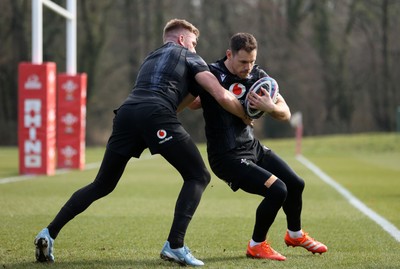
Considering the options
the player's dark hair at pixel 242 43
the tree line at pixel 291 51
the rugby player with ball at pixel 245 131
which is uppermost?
the player's dark hair at pixel 242 43

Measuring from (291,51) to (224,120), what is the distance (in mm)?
45339

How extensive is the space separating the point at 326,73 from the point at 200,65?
152ft

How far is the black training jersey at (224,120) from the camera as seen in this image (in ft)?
22.1

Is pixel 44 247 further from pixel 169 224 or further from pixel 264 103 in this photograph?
pixel 169 224

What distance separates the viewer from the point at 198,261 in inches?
255

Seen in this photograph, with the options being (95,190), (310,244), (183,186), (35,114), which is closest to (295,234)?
(310,244)

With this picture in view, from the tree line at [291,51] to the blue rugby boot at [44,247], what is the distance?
3940 cm

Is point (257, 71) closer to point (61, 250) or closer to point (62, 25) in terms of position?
point (61, 250)

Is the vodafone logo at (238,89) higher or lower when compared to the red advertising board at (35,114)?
higher

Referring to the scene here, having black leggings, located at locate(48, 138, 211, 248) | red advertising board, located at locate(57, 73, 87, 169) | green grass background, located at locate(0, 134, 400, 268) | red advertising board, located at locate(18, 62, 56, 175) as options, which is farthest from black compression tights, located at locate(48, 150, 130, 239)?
red advertising board, located at locate(57, 73, 87, 169)

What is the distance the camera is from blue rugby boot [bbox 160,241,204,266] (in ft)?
21.0

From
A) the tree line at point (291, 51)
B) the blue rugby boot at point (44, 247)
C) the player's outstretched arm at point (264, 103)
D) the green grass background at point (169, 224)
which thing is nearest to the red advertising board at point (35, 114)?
the green grass background at point (169, 224)

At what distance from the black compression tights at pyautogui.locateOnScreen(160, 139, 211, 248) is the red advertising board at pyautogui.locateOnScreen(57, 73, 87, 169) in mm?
12698

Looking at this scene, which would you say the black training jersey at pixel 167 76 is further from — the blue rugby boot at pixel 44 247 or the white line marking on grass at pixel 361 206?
the white line marking on grass at pixel 361 206
